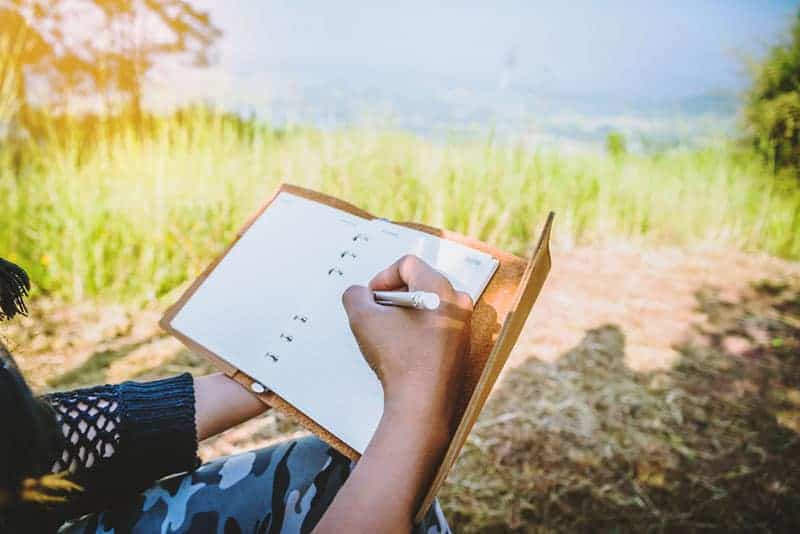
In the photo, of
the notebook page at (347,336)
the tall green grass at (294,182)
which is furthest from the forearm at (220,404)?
the tall green grass at (294,182)

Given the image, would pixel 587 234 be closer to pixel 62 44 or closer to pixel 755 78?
pixel 755 78

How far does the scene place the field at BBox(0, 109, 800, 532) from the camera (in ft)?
5.42

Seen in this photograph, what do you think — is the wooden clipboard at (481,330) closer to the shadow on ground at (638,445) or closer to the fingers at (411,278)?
the fingers at (411,278)

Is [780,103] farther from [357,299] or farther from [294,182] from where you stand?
[357,299]

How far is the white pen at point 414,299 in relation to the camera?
60 centimetres

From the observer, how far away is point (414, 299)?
0.61m

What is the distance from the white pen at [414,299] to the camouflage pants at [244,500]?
0.32m

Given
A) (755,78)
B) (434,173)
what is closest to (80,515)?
(434,173)

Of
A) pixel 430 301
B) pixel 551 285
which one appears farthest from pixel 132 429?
pixel 551 285

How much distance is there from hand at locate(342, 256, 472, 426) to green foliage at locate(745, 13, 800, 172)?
11.9ft

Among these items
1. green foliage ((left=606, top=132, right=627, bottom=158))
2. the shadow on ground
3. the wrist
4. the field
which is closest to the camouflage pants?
the wrist

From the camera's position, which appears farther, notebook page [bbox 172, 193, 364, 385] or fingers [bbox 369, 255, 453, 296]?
notebook page [bbox 172, 193, 364, 385]

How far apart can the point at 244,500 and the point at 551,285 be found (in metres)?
2.37

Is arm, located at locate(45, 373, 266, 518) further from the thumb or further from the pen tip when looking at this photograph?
the pen tip
